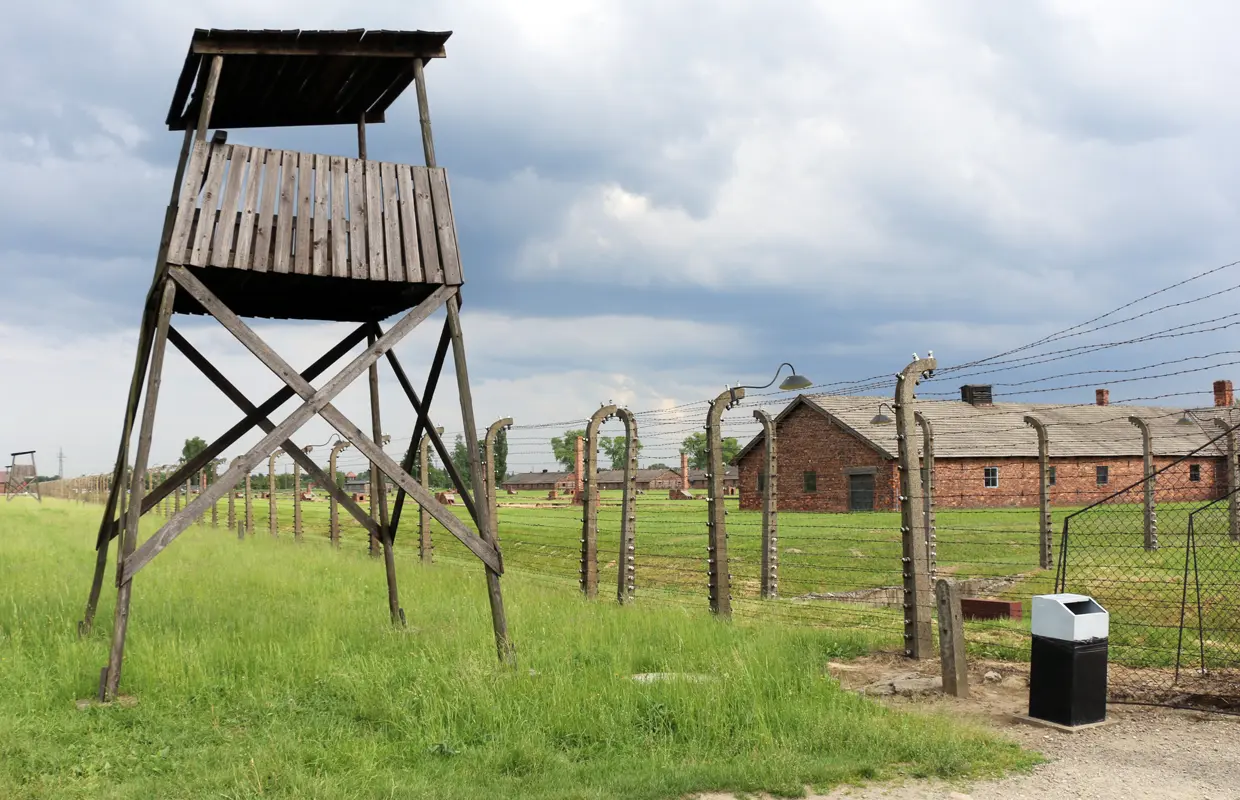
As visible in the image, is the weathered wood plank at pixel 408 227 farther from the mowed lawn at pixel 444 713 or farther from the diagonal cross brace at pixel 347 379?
the mowed lawn at pixel 444 713

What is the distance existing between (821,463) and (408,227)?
114ft

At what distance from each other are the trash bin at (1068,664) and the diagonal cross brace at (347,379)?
4.71m

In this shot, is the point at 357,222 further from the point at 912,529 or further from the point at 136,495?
the point at 912,529

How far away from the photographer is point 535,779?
5.55 m

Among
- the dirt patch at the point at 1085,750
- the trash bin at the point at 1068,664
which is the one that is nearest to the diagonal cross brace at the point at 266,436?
the dirt patch at the point at 1085,750

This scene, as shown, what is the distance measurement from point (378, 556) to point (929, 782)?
14.8m

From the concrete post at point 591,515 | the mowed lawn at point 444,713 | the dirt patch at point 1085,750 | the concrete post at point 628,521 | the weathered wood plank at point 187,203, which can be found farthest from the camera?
the concrete post at point 591,515

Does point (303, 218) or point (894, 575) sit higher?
point (303, 218)

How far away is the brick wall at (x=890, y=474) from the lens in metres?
40.2

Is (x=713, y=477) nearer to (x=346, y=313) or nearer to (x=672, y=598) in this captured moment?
(x=672, y=598)

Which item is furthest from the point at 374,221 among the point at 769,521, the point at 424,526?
the point at 424,526

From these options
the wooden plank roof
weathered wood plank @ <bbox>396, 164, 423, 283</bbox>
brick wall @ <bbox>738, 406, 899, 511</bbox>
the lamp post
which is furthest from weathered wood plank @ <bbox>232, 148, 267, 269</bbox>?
brick wall @ <bbox>738, 406, 899, 511</bbox>

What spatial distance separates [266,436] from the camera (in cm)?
842

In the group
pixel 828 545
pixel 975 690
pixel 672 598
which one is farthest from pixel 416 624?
pixel 828 545
